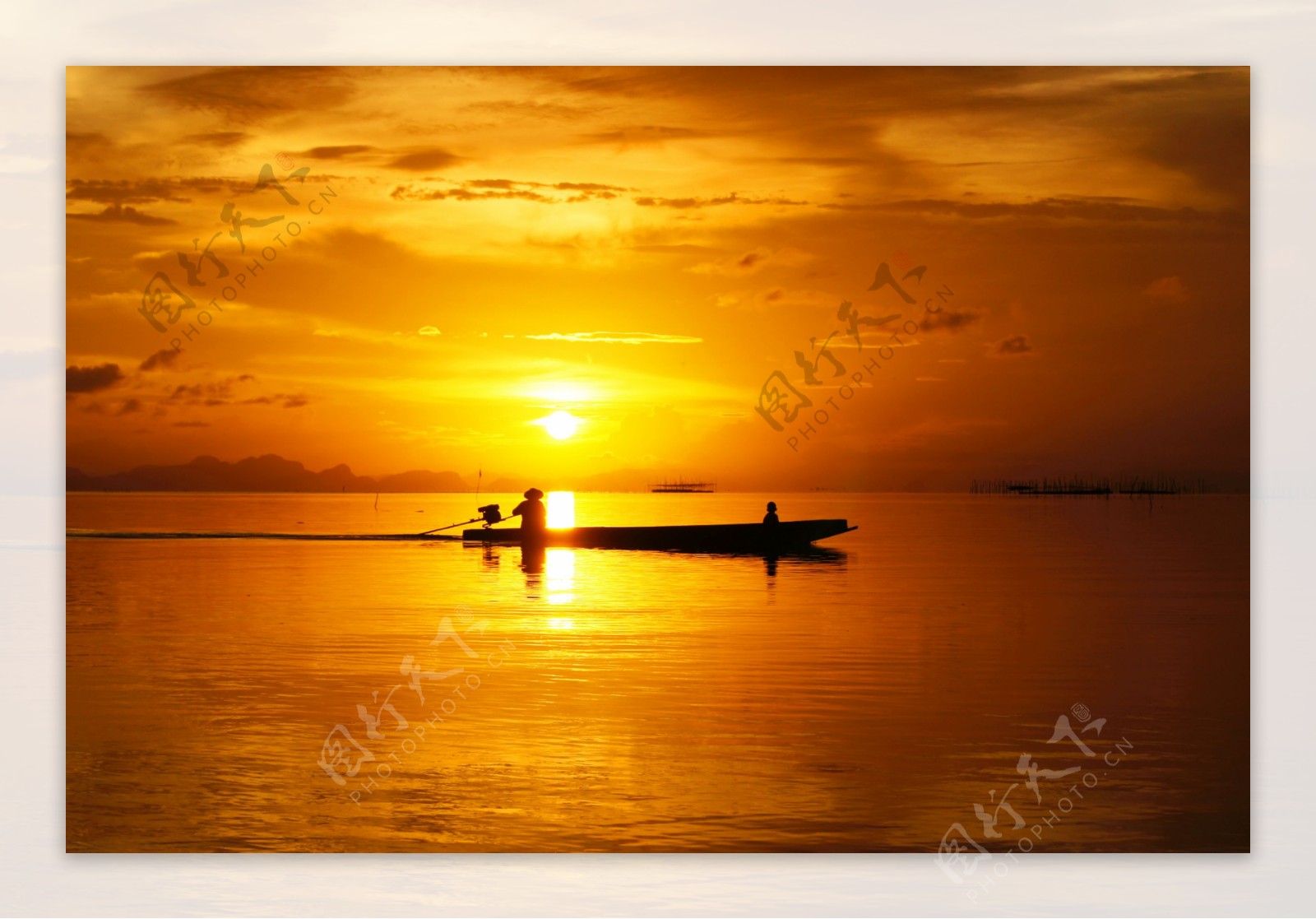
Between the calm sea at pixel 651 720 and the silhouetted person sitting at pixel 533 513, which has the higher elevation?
the silhouetted person sitting at pixel 533 513

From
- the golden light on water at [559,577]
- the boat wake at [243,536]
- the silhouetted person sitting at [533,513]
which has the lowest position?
Answer: the boat wake at [243,536]

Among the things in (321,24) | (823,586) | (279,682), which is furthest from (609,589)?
(321,24)

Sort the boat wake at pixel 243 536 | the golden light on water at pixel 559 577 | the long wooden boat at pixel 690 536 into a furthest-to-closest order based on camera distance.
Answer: the boat wake at pixel 243 536
the long wooden boat at pixel 690 536
the golden light on water at pixel 559 577

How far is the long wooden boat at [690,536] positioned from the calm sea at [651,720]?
521 cm

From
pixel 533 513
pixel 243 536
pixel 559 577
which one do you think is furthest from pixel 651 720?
pixel 243 536

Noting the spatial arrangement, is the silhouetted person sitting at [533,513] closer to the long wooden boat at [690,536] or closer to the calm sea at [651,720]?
the long wooden boat at [690,536]

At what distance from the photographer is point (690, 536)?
20.5 m

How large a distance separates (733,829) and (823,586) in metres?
9.32

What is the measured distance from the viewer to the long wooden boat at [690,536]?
64.0 feet

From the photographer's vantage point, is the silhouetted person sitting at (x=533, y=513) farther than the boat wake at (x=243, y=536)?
No

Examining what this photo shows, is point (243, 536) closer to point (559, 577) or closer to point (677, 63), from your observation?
point (559, 577)

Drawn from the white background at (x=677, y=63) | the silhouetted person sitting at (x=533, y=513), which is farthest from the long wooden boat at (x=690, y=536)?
the white background at (x=677, y=63)

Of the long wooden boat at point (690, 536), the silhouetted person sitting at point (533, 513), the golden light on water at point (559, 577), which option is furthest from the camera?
the long wooden boat at point (690, 536)

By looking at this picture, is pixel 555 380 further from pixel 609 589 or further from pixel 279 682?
pixel 609 589
